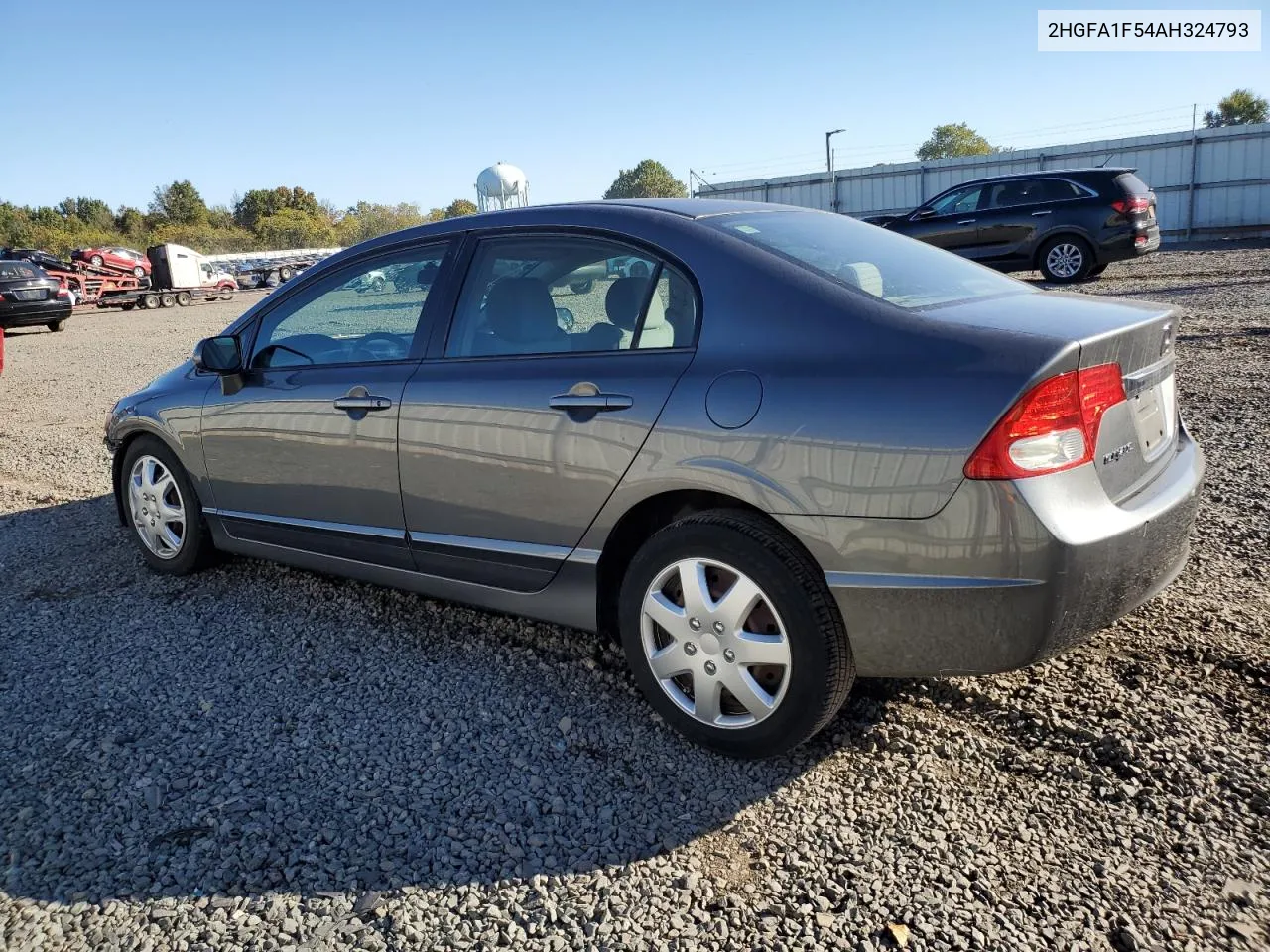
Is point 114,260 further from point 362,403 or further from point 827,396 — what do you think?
point 827,396

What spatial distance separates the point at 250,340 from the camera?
4.37 meters

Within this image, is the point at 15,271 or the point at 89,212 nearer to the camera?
the point at 15,271

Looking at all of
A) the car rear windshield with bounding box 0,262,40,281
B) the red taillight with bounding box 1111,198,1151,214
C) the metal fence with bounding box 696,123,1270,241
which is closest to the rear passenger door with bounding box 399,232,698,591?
the red taillight with bounding box 1111,198,1151,214

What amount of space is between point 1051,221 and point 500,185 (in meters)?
39.5

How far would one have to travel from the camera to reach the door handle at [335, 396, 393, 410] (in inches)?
144

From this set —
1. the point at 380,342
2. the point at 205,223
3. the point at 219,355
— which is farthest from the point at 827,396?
the point at 205,223

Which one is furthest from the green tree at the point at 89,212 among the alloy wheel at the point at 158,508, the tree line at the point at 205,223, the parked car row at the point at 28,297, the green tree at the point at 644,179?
the alloy wheel at the point at 158,508

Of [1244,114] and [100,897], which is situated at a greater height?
[1244,114]

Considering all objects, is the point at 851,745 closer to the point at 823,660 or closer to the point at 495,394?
the point at 823,660

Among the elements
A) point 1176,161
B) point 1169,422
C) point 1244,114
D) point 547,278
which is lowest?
point 1169,422

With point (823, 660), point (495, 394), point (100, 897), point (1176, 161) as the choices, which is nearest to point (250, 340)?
point (495, 394)

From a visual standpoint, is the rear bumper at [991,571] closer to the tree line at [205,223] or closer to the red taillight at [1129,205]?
the red taillight at [1129,205]

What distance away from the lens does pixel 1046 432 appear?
2400 mm

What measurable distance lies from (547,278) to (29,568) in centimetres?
347
